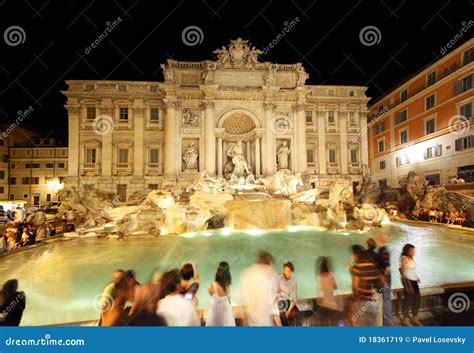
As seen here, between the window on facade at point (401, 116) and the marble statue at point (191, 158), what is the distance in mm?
21445

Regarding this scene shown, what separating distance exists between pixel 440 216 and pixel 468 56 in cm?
1469

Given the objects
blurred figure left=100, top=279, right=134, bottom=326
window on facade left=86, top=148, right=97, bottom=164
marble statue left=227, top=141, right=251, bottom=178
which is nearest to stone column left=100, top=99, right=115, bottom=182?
window on facade left=86, top=148, right=97, bottom=164

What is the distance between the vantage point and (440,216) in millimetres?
13383

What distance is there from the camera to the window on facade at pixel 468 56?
19214mm

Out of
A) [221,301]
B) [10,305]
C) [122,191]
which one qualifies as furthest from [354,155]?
[10,305]

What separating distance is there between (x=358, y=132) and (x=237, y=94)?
12.7m

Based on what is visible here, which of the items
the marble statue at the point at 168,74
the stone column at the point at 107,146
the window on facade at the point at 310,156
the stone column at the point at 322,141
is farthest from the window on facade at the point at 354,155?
the stone column at the point at 107,146

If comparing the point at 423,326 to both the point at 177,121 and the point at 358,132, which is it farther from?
the point at 358,132

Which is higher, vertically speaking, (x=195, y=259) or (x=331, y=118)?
(x=331, y=118)

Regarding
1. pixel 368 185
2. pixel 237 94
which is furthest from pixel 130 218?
pixel 368 185

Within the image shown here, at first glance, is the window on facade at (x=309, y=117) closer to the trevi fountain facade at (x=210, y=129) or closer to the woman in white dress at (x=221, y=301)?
the trevi fountain facade at (x=210, y=129)

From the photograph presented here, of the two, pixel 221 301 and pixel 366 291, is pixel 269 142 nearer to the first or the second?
pixel 366 291

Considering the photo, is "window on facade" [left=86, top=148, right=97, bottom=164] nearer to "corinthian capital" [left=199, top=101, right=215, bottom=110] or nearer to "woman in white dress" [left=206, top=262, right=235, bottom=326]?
"corinthian capital" [left=199, top=101, right=215, bottom=110]

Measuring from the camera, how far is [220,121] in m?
21.3
